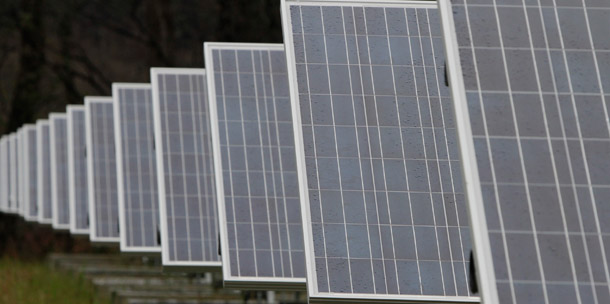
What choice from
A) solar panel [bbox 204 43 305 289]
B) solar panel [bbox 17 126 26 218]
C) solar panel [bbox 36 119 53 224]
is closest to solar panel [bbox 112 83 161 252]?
solar panel [bbox 204 43 305 289]

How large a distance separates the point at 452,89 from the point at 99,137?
674 inches

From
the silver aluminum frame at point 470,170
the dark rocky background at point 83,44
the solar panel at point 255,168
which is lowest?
the silver aluminum frame at point 470,170

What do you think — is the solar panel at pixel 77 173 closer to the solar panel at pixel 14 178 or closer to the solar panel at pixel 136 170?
the solar panel at pixel 136 170

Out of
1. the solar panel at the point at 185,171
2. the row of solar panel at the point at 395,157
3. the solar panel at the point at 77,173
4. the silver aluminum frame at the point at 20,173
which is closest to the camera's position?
the row of solar panel at the point at 395,157

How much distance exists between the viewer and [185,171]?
1766 cm

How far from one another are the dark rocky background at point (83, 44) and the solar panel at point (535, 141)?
90.0 feet

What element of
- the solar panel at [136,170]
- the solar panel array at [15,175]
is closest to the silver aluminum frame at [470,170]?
the solar panel at [136,170]

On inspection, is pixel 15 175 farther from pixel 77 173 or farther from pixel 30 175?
pixel 77 173

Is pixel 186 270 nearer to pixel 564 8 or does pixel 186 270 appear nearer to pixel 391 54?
pixel 391 54

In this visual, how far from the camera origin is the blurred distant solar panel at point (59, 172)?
2792 cm

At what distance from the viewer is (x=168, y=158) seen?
58.4 ft

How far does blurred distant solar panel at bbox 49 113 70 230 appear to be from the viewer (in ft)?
91.6

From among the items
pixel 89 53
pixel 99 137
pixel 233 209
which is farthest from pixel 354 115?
pixel 89 53

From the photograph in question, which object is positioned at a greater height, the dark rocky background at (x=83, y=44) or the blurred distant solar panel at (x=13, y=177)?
the dark rocky background at (x=83, y=44)
